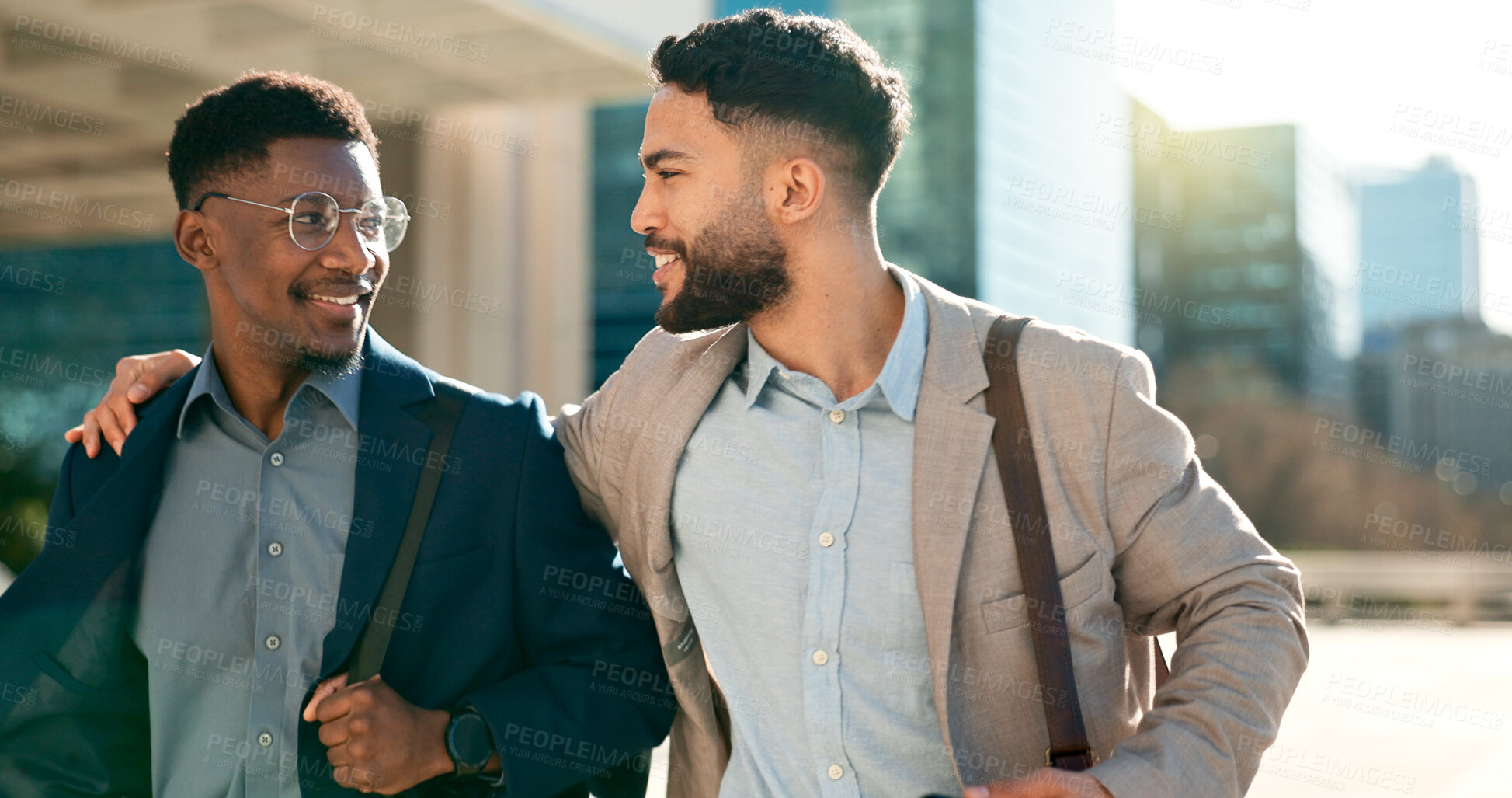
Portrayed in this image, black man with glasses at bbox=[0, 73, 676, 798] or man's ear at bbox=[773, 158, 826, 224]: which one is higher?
man's ear at bbox=[773, 158, 826, 224]

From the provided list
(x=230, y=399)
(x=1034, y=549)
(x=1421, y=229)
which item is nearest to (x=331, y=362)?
(x=230, y=399)

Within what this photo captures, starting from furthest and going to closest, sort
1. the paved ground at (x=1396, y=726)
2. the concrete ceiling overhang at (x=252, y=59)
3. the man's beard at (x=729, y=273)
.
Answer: the concrete ceiling overhang at (x=252, y=59)
the paved ground at (x=1396, y=726)
the man's beard at (x=729, y=273)

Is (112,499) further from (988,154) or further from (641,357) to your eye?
(988,154)

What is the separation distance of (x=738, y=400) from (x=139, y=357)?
1484 mm

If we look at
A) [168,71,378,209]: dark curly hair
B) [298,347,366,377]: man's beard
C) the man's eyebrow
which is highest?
[168,71,378,209]: dark curly hair

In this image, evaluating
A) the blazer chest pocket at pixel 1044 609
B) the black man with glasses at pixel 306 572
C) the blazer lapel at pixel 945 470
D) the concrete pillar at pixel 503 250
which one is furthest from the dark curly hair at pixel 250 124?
the concrete pillar at pixel 503 250

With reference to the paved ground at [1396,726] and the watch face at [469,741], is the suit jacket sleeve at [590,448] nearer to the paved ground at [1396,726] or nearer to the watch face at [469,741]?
the watch face at [469,741]

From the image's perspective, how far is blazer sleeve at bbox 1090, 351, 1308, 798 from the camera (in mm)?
2168

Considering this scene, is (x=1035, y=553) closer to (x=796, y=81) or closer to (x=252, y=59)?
(x=796, y=81)

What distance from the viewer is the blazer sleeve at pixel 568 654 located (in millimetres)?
2572

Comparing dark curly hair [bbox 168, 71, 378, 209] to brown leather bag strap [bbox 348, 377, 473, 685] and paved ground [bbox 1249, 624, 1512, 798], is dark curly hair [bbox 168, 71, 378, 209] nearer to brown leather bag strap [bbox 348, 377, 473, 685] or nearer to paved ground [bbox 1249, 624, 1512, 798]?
brown leather bag strap [bbox 348, 377, 473, 685]

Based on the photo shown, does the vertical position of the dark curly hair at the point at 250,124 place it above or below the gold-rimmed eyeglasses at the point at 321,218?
above

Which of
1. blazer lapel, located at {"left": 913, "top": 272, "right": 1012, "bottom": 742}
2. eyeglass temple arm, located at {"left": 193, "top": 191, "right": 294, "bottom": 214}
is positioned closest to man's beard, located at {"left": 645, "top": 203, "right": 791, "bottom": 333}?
blazer lapel, located at {"left": 913, "top": 272, "right": 1012, "bottom": 742}

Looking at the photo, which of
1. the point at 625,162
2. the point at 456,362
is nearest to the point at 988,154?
the point at 625,162
